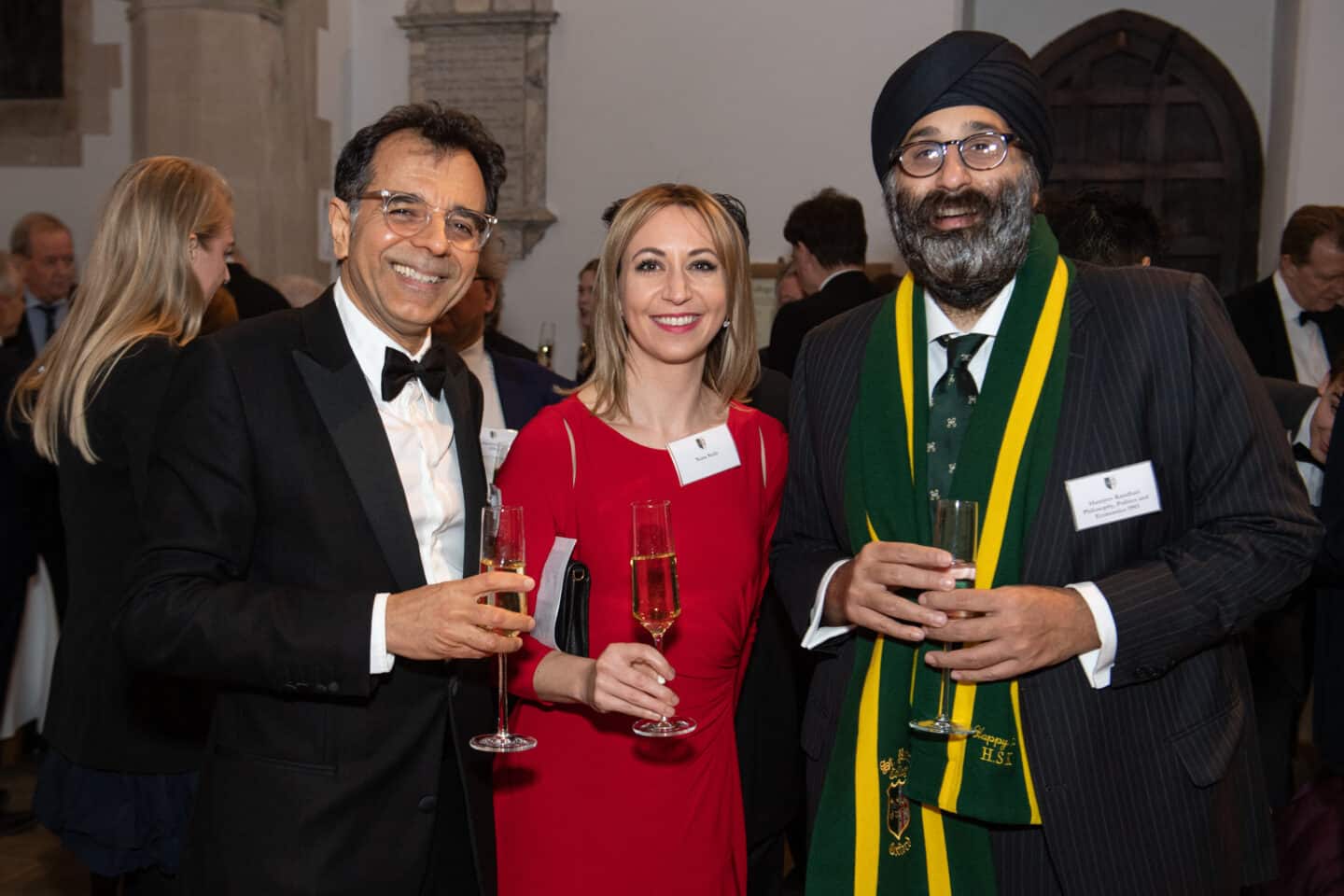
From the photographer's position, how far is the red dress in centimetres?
246

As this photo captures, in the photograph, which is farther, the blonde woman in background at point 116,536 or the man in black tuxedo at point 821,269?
the man in black tuxedo at point 821,269

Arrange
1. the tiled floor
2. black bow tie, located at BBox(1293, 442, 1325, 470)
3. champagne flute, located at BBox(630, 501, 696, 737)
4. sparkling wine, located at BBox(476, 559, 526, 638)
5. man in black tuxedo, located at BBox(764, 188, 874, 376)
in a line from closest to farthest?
sparkling wine, located at BBox(476, 559, 526, 638), champagne flute, located at BBox(630, 501, 696, 737), black bow tie, located at BBox(1293, 442, 1325, 470), the tiled floor, man in black tuxedo, located at BBox(764, 188, 874, 376)

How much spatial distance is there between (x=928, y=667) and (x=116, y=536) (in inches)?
78.6

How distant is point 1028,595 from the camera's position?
192cm

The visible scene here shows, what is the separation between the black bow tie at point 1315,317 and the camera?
210 inches

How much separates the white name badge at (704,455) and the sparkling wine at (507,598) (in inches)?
29.2

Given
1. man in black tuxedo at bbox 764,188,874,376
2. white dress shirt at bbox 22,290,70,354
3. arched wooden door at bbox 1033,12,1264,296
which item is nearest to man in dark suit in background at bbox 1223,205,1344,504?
man in black tuxedo at bbox 764,188,874,376

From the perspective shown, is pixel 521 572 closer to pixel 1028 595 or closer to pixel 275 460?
pixel 275 460

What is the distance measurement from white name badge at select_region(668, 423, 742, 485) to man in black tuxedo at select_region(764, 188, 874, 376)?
236 centimetres

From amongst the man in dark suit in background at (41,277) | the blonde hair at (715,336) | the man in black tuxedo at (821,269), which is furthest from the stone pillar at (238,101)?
the blonde hair at (715,336)

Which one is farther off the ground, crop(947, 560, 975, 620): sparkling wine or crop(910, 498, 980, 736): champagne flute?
crop(910, 498, 980, 736): champagne flute

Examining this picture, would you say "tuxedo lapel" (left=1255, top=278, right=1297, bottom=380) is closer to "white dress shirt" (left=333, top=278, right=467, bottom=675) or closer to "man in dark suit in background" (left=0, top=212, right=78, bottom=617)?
"white dress shirt" (left=333, top=278, right=467, bottom=675)

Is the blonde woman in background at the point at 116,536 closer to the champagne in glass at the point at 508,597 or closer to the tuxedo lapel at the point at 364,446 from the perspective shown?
the tuxedo lapel at the point at 364,446

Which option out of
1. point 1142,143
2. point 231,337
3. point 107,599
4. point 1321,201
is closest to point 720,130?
point 1142,143
